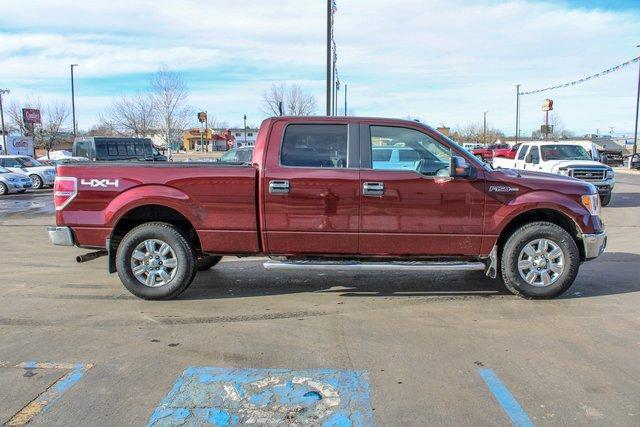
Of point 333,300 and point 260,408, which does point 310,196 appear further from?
point 260,408

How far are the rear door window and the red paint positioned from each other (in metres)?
0.09

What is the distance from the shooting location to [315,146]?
5.82 metres

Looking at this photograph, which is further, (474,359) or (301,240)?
(301,240)

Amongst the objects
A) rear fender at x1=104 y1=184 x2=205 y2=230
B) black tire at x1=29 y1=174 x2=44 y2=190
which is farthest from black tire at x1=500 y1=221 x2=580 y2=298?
black tire at x1=29 y1=174 x2=44 y2=190

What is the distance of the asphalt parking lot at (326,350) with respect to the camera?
349 centimetres

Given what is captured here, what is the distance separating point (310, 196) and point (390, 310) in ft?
4.79

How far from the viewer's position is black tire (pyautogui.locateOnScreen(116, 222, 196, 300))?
5793 mm

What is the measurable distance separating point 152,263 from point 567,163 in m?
12.6

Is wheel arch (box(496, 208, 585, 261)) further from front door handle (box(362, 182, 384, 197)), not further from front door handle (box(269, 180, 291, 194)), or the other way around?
front door handle (box(269, 180, 291, 194))

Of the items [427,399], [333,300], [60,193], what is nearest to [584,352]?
[427,399]

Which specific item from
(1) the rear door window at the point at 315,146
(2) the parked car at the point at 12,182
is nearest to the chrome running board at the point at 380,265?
(1) the rear door window at the point at 315,146

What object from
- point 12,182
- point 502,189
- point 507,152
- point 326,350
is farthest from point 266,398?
point 507,152

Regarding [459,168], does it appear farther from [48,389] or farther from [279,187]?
[48,389]

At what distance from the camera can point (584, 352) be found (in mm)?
4422
